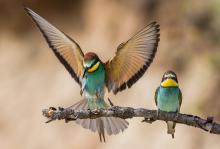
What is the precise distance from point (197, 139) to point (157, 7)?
3.33 feet

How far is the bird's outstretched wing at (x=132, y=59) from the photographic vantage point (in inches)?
123

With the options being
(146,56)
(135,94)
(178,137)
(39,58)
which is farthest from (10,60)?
(146,56)

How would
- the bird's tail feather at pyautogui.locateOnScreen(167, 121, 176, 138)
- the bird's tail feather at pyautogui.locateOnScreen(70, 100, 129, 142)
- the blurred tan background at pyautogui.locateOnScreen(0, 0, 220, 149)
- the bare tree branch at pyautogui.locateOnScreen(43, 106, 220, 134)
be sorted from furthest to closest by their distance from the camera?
the blurred tan background at pyautogui.locateOnScreen(0, 0, 220, 149)
the bird's tail feather at pyautogui.locateOnScreen(70, 100, 129, 142)
the bird's tail feather at pyautogui.locateOnScreen(167, 121, 176, 138)
the bare tree branch at pyautogui.locateOnScreen(43, 106, 220, 134)

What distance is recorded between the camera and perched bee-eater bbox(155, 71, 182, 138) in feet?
9.98

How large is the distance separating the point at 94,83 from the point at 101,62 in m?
0.09

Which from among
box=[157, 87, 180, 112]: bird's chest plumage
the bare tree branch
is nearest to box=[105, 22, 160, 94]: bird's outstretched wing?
box=[157, 87, 180, 112]: bird's chest plumage

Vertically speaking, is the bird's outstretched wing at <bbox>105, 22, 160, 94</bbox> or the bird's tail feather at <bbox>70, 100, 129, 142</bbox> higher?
the bird's outstretched wing at <bbox>105, 22, 160, 94</bbox>

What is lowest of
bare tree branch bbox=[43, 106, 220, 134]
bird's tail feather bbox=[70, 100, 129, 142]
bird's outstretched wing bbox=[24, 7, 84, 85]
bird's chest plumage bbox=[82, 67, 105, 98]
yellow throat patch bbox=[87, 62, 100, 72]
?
bird's tail feather bbox=[70, 100, 129, 142]

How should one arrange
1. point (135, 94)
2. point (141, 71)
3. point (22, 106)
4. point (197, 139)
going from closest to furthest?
point (141, 71)
point (197, 139)
point (135, 94)
point (22, 106)

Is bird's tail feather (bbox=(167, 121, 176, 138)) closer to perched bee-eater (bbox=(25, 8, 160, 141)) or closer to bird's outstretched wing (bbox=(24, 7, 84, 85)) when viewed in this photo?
perched bee-eater (bbox=(25, 8, 160, 141))

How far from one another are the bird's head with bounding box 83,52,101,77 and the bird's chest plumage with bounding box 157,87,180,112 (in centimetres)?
26

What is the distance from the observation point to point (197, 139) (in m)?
5.42

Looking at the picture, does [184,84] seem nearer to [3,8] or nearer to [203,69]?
[203,69]

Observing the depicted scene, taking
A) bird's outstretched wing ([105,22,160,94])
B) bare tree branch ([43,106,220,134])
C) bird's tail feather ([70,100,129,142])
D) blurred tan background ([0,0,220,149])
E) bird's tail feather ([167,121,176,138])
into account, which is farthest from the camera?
blurred tan background ([0,0,220,149])
